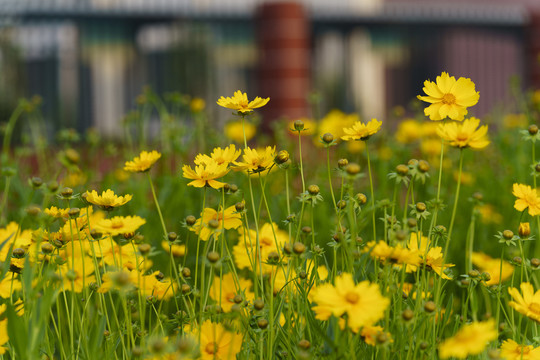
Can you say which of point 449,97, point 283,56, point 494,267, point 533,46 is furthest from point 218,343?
point 533,46

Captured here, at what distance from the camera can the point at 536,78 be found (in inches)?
321

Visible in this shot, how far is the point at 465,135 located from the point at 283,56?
20.3 feet

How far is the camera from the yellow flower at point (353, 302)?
0.58m

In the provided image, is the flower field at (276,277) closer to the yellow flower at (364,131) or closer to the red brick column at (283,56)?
the yellow flower at (364,131)

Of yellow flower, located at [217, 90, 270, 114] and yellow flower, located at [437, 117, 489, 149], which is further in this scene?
yellow flower, located at [217, 90, 270, 114]

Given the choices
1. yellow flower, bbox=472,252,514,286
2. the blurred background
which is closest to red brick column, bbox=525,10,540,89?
the blurred background

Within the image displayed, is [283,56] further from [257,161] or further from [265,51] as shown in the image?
[257,161]

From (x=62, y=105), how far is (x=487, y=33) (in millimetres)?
6083

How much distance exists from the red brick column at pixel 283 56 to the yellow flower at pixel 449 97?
5926mm

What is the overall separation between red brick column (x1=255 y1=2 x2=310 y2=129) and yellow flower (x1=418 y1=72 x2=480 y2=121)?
5926 mm

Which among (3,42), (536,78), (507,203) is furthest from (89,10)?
(507,203)

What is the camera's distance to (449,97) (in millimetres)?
838

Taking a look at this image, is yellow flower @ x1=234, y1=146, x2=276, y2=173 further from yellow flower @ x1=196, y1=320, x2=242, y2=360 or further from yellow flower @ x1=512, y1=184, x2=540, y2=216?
yellow flower @ x1=512, y1=184, x2=540, y2=216

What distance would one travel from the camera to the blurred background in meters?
6.91
